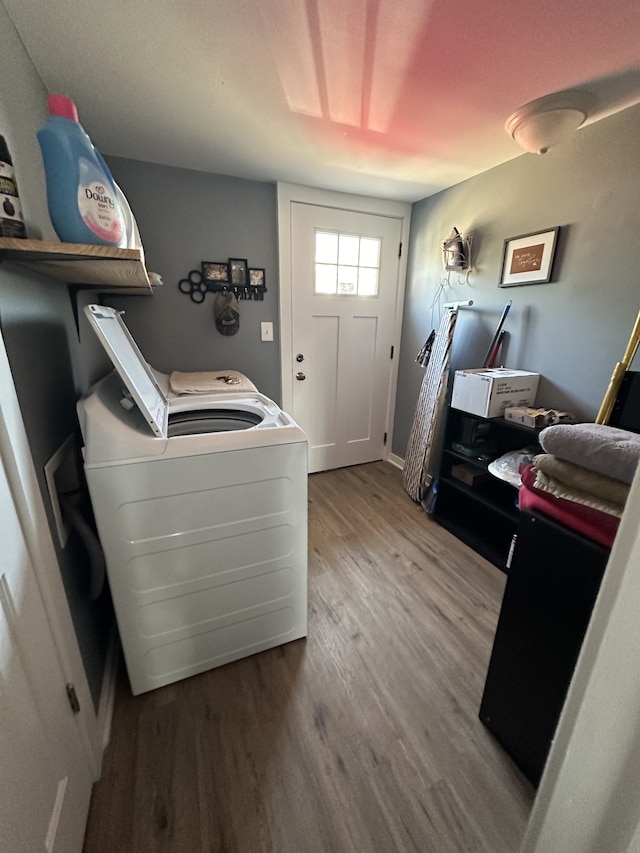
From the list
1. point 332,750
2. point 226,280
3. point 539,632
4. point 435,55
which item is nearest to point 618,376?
point 539,632

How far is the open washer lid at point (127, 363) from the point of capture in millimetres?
962

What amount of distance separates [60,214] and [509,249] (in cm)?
216

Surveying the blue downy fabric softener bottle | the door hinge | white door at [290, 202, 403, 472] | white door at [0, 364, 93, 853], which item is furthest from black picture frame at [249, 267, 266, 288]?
the door hinge

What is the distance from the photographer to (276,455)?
1148 mm

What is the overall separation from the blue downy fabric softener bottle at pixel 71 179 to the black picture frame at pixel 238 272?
1551 mm

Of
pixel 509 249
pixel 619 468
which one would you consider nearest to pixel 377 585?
pixel 619 468

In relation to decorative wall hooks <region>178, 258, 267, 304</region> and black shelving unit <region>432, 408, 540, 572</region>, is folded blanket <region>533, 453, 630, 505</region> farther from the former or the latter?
decorative wall hooks <region>178, 258, 267, 304</region>

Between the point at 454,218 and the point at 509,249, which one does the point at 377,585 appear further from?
the point at 454,218

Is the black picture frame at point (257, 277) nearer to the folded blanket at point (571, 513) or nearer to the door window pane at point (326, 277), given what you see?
the door window pane at point (326, 277)

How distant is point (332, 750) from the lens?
3.56 ft

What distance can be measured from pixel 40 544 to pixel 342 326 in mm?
2401

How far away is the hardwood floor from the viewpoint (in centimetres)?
91

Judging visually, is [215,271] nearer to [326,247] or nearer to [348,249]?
[326,247]

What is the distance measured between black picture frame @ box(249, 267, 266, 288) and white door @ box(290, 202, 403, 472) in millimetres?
232
